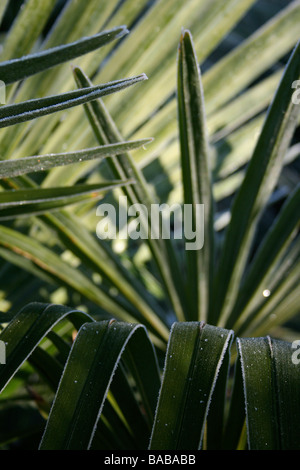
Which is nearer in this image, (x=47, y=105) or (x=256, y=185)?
(x=47, y=105)

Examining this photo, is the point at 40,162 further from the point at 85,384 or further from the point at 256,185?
the point at 256,185

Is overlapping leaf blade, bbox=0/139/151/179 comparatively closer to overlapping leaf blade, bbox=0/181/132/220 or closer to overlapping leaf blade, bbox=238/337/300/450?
overlapping leaf blade, bbox=0/181/132/220

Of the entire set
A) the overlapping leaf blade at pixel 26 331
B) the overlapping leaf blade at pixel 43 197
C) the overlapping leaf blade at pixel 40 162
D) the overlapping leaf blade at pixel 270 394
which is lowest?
the overlapping leaf blade at pixel 270 394

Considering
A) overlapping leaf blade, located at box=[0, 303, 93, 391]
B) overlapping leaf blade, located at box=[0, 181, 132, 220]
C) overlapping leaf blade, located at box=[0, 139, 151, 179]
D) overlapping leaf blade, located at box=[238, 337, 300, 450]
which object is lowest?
overlapping leaf blade, located at box=[238, 337, 300, 450]

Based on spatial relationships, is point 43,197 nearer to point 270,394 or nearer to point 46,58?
point 46,58

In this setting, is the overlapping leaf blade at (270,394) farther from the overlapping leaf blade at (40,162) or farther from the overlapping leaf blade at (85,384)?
the overlapping leaf blade at (40,162)

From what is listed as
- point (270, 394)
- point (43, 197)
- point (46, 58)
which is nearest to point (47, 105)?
point (46, 58)

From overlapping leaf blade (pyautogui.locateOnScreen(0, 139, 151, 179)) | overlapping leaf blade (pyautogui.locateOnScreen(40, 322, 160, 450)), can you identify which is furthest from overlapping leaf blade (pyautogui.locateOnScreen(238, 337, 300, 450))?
overlapping leaf blade (pyautogui.locateOnScreen(0, 139, 151, 179))

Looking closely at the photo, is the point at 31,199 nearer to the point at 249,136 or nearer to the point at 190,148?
the point at 190,148

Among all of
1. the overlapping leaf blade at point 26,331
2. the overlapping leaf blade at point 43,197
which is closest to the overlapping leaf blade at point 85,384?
the overlapping leaf blade at point 26,331

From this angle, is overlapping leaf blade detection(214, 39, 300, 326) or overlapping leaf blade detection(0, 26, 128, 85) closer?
overlapping leaf blade detection(0, 26, 128, 85)

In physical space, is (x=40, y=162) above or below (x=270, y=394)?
above

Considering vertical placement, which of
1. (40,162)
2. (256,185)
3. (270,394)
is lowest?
(270,394)

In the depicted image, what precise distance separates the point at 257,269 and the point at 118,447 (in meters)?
0.30
